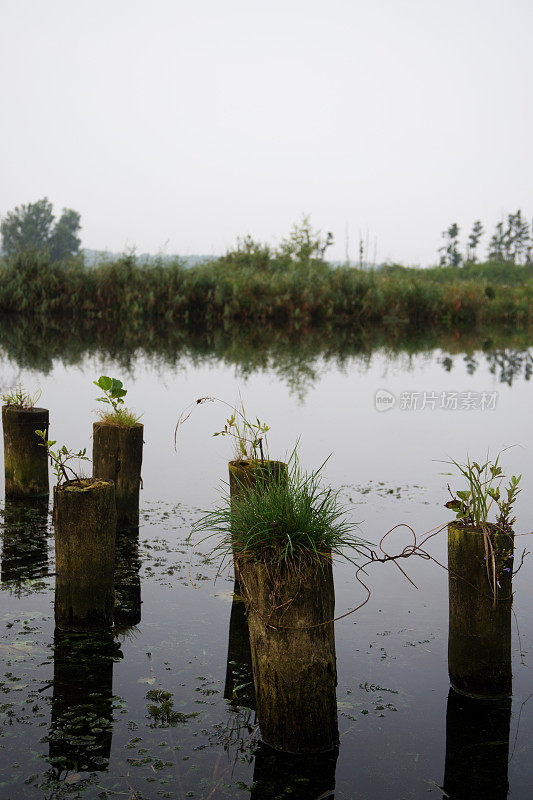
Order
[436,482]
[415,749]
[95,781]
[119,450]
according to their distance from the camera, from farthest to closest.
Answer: [436,482], [119,450], [415,749], [95,781]

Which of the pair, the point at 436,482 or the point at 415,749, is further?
the point at 436,482

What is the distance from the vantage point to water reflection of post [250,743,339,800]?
279cm

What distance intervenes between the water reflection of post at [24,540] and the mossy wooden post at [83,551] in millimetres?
822

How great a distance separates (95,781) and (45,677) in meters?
0.84

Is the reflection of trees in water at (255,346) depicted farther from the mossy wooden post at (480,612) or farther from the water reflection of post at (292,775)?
the water reflection of post at (292,775)

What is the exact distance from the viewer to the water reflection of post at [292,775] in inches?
110

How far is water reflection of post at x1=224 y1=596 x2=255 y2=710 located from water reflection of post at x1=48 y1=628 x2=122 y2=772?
1.81ft

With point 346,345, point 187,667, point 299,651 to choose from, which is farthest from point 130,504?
point 346,345

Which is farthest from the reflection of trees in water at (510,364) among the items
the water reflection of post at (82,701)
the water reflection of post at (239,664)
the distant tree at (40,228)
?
the distant tree at (40,228)

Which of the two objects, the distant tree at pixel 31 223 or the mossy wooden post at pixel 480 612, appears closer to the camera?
the mossy wooden post at pixel 480 612

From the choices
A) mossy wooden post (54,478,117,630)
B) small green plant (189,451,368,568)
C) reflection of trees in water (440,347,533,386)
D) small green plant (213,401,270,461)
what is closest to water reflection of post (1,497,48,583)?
mossy wooden post (54,478,117,630)

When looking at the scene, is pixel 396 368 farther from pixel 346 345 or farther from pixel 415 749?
pixel 415 749

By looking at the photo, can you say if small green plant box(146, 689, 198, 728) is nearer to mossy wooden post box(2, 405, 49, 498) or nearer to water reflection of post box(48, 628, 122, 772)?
water reflection of post box(48, 628, 122, 772)

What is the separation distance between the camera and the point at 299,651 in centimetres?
295
